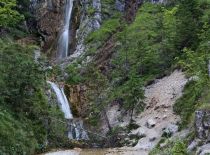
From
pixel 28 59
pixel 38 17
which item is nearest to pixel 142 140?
pixel 28 59

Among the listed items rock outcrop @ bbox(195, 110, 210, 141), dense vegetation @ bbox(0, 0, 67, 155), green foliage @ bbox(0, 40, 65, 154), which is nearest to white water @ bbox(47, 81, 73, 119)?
dense vegetation @ bbox(0, 0, 67, 155)

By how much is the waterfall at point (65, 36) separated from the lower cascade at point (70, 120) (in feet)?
36.0

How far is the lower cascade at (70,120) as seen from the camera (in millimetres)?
32375

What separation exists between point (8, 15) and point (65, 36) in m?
6.57

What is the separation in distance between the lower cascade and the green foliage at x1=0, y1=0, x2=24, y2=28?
1159 centimetres

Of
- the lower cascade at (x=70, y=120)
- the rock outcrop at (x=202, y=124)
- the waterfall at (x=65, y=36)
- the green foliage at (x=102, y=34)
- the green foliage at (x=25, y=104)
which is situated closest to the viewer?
the rock outcrop at (x=202, y=124)

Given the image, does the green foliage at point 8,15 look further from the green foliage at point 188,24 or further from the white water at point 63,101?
the green foliage at point 188,24

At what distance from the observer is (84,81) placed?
39031 mm

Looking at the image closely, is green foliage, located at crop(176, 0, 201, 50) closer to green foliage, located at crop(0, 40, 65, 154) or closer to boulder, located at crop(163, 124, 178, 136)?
boulder, located at crop(163, 124, 178, 136)

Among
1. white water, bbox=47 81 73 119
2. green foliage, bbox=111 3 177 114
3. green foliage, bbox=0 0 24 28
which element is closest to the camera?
white water, bbox=47 81 73 119

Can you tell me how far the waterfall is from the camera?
158ft

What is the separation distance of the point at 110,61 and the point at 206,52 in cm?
1324

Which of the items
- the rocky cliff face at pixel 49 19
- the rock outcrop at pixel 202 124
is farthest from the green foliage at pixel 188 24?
the rocky cliff face at pixel 49 19

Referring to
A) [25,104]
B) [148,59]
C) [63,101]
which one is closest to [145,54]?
[148,59]
